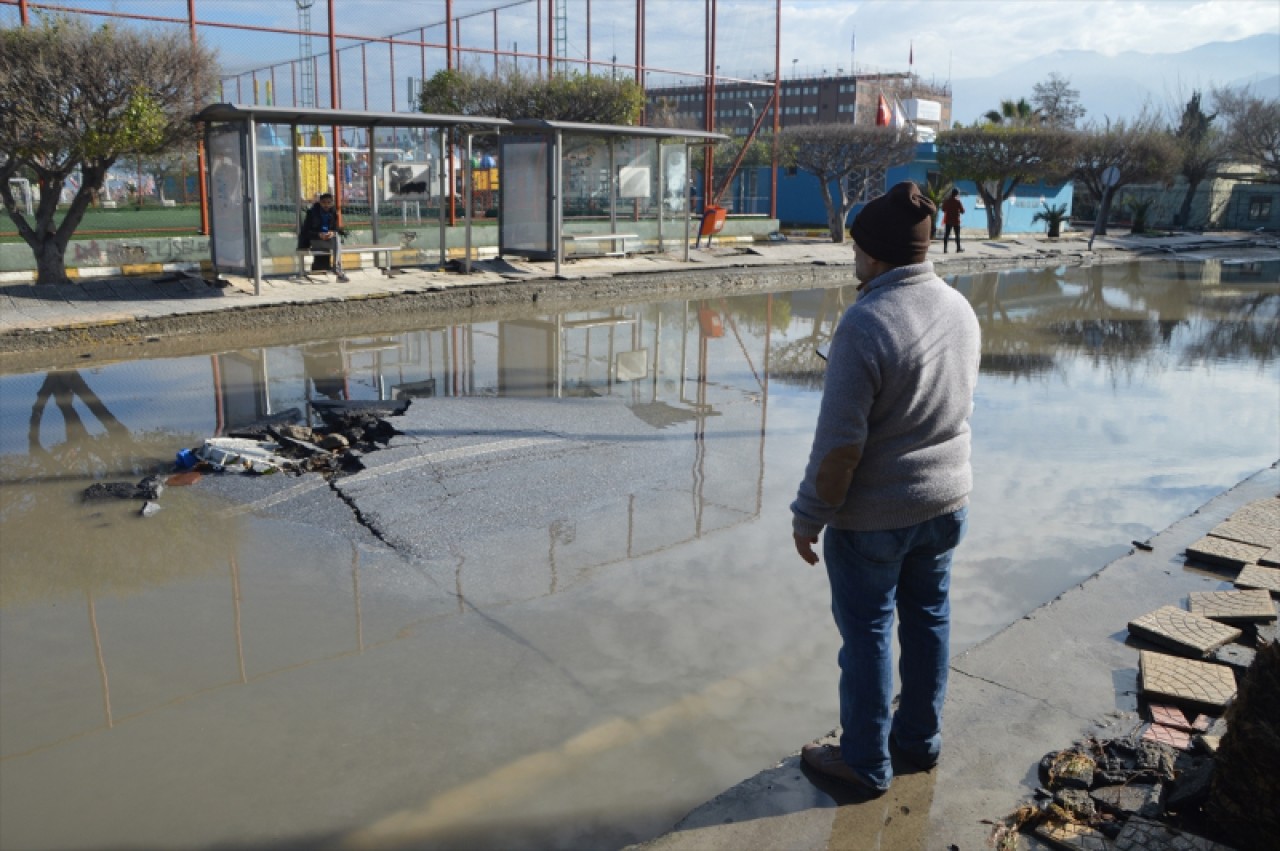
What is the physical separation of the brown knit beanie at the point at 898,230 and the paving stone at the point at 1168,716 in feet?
6.63

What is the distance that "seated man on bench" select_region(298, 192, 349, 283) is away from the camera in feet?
53.1

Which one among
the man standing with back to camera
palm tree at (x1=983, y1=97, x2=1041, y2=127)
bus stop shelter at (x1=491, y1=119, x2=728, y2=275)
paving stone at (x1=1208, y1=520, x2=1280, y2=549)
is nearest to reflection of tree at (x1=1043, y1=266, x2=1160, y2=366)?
paving stone at (x1=1208, y1=520, x2=1280, y2=549)

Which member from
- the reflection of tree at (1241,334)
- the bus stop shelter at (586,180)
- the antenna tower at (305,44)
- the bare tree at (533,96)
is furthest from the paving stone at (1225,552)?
the bare tree at (533,96)

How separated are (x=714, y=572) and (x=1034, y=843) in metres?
2.52

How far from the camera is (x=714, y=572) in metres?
5.45

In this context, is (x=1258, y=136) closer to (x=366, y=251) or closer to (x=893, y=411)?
(x=366, y=251)

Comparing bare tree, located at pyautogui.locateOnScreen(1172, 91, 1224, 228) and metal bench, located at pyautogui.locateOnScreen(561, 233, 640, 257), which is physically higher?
bare tree, located at pyautogui.locateOnScreen(1172, 91, 1224, 228)

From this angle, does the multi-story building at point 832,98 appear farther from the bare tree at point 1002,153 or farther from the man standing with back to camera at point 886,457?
the man standing with back to camera at point 886,457

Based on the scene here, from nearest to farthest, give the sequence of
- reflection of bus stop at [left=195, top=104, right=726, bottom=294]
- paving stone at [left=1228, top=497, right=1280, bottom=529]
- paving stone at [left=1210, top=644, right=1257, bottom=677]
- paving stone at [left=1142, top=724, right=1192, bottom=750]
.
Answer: paving stone at [left=1142, top=724, right=1192, bottom=750], paving stone at [left=1210, top=644, right=1257, bottom=677], paving stone at [left=1228, top=497, right=1280, bottom=529], reflection of bus stop at [left=195, top=104, right=726, bottom=294]

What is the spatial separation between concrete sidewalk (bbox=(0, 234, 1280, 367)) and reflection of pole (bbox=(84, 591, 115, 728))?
8.13 metres

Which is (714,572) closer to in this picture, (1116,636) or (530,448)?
(1116,636)

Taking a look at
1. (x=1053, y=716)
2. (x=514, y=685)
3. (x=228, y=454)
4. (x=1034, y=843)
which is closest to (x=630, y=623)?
(x=514, y=685)

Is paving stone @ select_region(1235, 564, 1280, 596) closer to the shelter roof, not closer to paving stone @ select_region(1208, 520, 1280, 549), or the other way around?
paving stone @ select_region(1208, 520, 1280, 549)

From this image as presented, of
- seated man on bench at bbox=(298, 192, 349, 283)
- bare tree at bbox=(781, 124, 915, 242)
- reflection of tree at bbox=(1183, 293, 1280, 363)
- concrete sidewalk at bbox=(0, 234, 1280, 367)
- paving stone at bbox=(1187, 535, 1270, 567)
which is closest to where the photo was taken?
paving stone at bbox=(1187, 535, 1270, 567)
